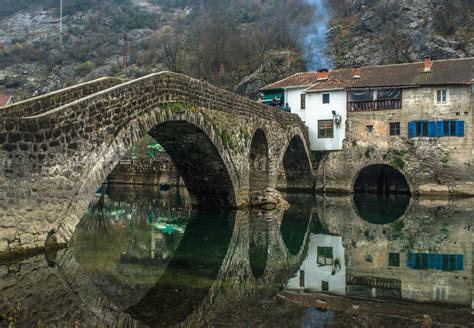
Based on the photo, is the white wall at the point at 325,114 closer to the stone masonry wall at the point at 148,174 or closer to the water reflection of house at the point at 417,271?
the stone masonry wall at the point at 148,174

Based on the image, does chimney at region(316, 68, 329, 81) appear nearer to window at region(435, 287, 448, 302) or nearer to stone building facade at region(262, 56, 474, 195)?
stone building facade at region(262, 56, 474, 195)

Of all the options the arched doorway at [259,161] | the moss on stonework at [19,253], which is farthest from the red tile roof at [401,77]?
the moss on stonework at [19,253]

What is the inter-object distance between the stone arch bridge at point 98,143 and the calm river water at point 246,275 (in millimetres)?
928

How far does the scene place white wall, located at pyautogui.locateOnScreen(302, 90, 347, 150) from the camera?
33.2m

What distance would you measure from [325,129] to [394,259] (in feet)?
75.1

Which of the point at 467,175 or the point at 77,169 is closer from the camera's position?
the point at 77,169

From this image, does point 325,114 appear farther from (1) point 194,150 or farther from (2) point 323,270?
(2) point 323,270

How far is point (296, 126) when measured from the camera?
3030 centimetres

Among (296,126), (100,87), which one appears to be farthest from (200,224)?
(296,126)

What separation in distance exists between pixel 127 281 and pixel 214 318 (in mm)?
2594

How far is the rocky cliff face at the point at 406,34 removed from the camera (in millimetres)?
41375

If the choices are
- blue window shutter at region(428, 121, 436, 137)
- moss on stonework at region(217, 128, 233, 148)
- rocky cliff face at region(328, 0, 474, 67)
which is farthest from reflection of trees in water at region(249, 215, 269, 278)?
rocky cliff face at region(328, 0, 474, 67)

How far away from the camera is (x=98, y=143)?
11312 mm

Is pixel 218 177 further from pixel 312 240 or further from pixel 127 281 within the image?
pixel 127 281
